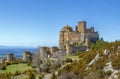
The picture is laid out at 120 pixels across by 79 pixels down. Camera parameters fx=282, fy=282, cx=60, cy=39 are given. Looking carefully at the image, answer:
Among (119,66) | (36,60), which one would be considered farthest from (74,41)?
(119,66)

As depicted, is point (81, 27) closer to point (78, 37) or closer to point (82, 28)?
point (82, 28)

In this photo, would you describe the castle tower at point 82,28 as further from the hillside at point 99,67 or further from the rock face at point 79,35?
the hillside at point 99,67

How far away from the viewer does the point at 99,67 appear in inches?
1201

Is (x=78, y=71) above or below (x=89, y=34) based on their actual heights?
below

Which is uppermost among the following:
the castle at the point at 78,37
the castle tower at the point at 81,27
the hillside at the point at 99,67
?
the castle tower at the point at 81,27

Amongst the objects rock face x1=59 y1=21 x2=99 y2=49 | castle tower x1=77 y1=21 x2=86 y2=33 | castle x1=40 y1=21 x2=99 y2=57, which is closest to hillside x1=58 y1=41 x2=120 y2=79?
castle x1=40 y1=21 x2=99 y2=57

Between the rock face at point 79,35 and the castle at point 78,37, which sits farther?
the rock face at point 79,35

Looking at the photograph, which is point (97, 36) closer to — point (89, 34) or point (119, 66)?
point (89, 34)

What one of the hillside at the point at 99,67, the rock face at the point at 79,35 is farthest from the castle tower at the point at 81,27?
the hillside at the point at 99,67

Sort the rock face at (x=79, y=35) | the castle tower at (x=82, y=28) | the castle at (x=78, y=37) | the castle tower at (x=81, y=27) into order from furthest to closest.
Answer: the castle tower at (x=81, y=27) → the rock face at (x=79, y=35) → the castle tower at (x=82, y=28) → the castle at (x=78, y=37)

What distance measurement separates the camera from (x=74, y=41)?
2596 inches

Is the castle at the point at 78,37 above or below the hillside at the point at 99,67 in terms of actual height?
above

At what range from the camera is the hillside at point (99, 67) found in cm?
2870

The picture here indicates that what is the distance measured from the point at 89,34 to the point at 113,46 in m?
32.7
